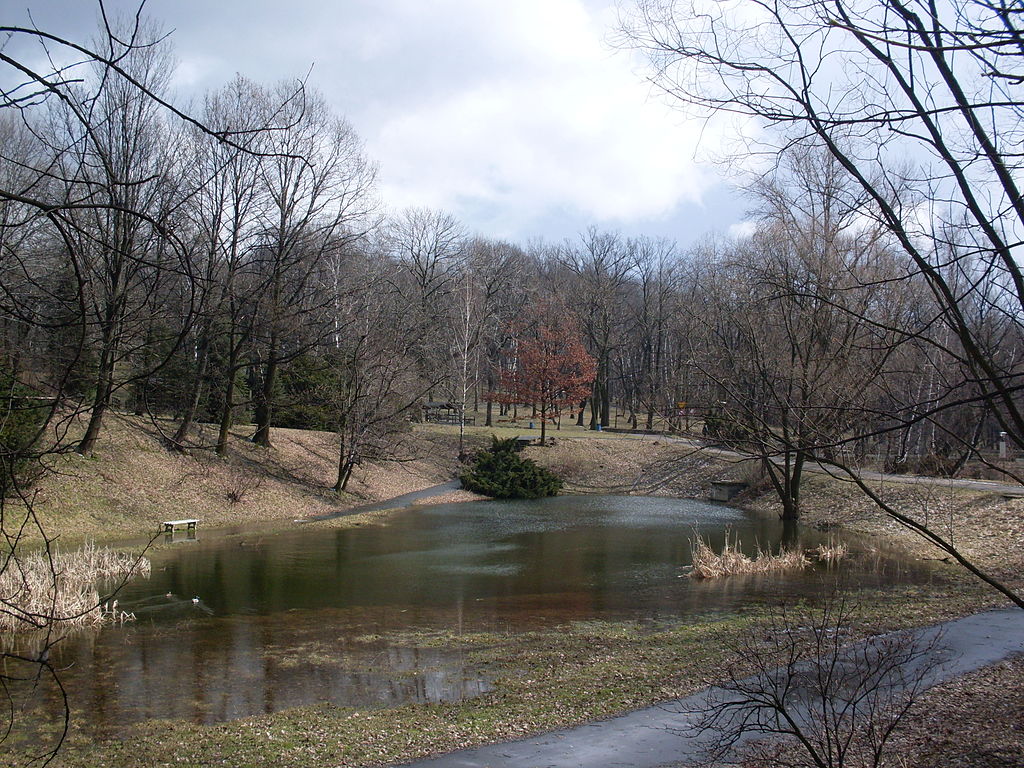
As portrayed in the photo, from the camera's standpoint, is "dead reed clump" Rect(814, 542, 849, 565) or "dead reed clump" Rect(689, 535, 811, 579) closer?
"dead reed clump" Rect(689, 535, 811, 579)

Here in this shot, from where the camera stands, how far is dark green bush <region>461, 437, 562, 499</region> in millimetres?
32938

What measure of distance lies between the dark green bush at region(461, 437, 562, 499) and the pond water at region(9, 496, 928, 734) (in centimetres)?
692

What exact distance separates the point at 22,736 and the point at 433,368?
3621cm

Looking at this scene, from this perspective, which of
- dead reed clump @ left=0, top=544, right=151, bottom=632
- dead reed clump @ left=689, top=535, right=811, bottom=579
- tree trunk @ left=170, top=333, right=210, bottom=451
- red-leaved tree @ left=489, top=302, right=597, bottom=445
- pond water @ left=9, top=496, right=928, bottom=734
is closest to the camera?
pond water @ left=9, top=496, right=928, bottom=734

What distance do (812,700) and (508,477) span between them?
2691 cm

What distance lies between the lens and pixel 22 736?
24.2ft

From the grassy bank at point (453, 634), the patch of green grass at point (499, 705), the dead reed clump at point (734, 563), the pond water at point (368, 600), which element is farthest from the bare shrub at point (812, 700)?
the dead reed clump at point (734, 563)

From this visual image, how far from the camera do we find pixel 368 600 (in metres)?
14.4

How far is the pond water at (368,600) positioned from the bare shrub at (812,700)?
3009 mm

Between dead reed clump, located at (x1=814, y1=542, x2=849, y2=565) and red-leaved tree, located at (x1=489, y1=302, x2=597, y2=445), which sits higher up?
red-leaved tree, located at (x1=489, y1=302, x2=597, y2=445)

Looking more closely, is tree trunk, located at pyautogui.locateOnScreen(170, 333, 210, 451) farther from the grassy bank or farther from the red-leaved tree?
the red-leaved tree

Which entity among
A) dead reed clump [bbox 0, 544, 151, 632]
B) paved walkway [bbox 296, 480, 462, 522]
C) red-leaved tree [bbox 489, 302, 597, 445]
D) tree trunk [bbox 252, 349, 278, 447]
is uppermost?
red-leaved tree [bbox 489, 302, 597, 445]

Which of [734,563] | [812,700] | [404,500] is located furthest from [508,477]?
[812,700]

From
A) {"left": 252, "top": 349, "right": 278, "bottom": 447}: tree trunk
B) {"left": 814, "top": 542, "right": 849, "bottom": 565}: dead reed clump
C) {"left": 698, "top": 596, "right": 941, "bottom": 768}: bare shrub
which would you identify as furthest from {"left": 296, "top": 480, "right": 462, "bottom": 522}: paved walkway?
{"left": 698, "top": 596, "right": 941, "bottom": 768}: bare shrub
